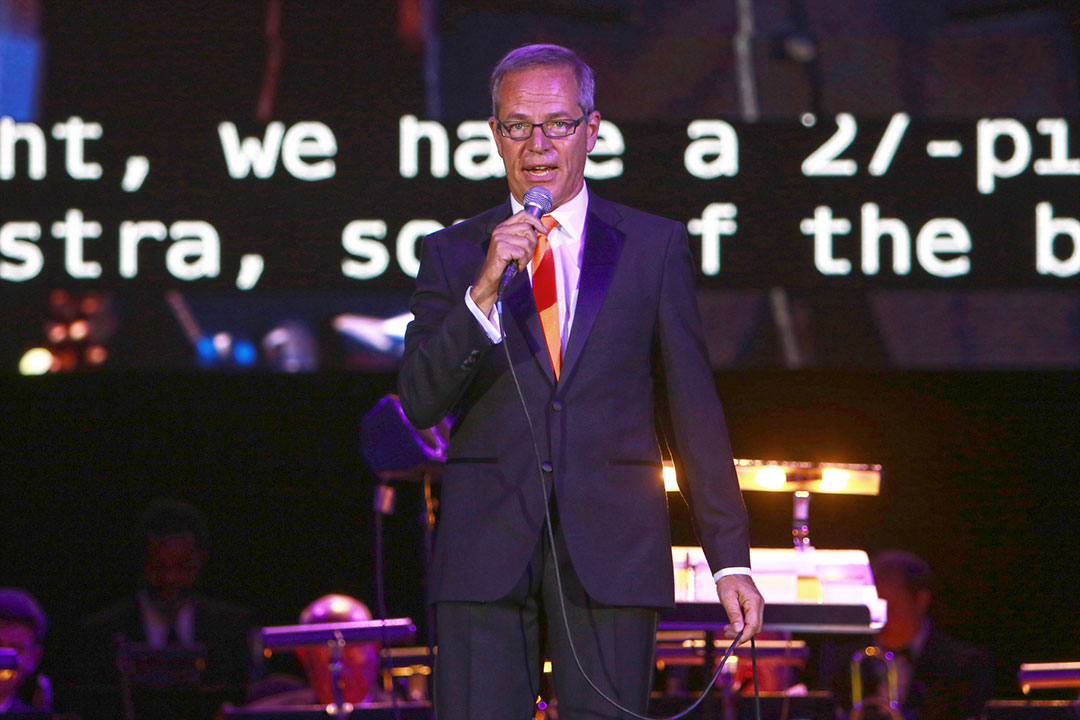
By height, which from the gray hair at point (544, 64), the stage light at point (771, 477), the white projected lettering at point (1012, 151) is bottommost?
the stage light at point (771, 477)

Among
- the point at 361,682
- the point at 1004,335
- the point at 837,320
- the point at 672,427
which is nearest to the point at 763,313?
the point at 837,320

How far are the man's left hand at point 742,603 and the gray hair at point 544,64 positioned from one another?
2.30ft

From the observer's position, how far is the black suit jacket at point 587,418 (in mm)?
1924

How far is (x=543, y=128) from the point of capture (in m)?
2.04

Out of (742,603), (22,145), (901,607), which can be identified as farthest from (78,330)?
(742,603)

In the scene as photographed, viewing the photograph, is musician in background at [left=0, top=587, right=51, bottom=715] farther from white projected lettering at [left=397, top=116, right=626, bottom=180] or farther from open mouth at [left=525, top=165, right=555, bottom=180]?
open mouth at [left=525, top=165, right=555, bottom=180]

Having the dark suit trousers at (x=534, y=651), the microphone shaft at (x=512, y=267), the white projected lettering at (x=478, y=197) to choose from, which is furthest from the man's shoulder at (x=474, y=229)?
the white projected lettering at (x=478, y=197)

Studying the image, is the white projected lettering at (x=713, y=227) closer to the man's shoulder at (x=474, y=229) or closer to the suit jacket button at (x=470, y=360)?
the man's shoulder at (x=474, y=229)

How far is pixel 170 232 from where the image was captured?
5.10m

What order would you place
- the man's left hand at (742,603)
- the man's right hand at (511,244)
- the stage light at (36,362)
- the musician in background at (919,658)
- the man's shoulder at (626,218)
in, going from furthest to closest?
the stage light at (36,362) < the musician in background at (919,658) < the man's shoulder at (626,218) < the man's left hand at (742,603) < the man's right hand at (511,244)

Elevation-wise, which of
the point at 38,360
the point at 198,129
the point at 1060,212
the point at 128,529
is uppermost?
the point at 198,129

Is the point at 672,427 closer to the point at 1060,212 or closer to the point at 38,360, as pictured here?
the point at 1060,212

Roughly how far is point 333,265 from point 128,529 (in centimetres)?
228

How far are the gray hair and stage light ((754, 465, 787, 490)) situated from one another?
1.71m
